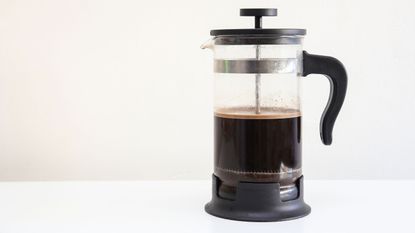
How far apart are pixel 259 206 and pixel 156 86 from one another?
488 mm

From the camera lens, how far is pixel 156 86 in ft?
4.99

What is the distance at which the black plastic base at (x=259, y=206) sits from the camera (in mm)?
1101

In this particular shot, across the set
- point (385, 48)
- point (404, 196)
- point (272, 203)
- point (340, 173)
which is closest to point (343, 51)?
point (385, 48)

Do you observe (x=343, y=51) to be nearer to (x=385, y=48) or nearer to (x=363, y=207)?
(x=385, y=48)

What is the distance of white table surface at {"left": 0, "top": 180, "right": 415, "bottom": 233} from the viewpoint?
1068 millimetres

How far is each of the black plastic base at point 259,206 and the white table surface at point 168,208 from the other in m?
0.01

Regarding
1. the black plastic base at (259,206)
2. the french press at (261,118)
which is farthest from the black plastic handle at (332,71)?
the black plastic base at (259,206)

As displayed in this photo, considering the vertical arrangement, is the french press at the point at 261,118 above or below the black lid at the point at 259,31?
below

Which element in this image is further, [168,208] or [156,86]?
[156,86]

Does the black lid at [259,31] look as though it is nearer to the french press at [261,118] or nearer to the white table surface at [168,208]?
the french press at [261,118]

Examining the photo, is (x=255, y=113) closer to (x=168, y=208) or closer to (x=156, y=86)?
(x=168, y=208)

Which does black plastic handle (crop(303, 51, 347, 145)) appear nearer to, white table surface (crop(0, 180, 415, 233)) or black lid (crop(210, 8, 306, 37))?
black lid (crop(210, 8, 306, 37))

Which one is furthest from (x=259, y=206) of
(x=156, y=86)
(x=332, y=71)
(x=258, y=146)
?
(x=156, y=86)

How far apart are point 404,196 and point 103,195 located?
49 cm
